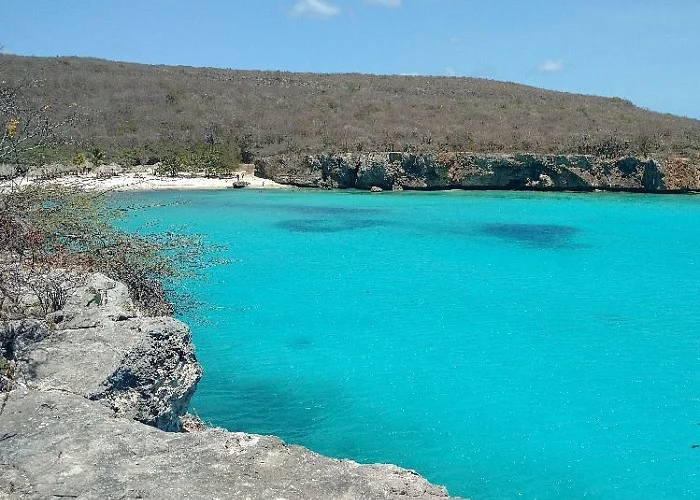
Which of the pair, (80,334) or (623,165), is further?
(623,165)

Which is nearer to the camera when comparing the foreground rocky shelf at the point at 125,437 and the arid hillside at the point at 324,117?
the foreground rocky shelf at the point at 125,437

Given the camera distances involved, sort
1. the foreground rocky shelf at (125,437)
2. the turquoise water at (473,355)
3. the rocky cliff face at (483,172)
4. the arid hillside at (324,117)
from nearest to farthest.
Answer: the foreground rocky shelf at (125,437) < the turquoise water at (473,355) < the rocky cliff face at (483,172) < the arid hillside at (324,117)

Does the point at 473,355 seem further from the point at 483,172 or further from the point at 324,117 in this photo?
the point at 324,117

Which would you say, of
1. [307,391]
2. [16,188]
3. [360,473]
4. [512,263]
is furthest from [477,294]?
[360,473]

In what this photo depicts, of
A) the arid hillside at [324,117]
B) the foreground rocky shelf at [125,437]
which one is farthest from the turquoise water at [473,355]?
the arid hillside at [324,117]

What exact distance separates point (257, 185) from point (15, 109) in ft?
137

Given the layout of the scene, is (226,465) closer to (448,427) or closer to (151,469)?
(151,469)

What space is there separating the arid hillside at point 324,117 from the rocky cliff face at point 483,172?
202cm

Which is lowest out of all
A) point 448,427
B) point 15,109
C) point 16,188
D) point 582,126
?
point 448,427

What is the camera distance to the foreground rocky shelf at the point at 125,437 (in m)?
4.48

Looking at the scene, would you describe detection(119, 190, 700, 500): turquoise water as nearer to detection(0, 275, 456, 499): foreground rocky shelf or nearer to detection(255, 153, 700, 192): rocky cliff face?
detection(0, 275, 456, 499): foreground rocky shelf

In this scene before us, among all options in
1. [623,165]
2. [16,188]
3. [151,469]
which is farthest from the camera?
[623,165]

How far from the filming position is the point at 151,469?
466 cm

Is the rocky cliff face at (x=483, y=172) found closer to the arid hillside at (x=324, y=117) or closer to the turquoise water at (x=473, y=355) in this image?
the arid hillside at (x=324, y=117)
